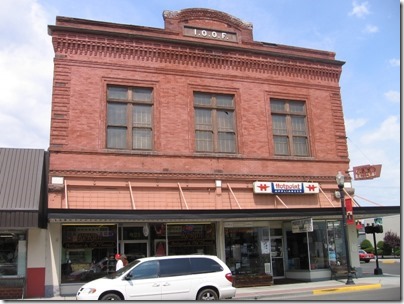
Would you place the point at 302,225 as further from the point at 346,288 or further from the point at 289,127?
the point at 289,127

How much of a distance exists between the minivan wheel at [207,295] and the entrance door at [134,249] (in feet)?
20.4

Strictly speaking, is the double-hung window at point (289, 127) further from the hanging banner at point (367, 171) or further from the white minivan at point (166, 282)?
the white minivan at point (166, 282)

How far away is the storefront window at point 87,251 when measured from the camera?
18.4 m

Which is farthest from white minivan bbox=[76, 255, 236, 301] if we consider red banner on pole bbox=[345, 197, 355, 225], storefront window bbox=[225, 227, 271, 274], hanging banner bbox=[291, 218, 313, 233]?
→ red banner on pole bbox=[345, 197, 355, 225]

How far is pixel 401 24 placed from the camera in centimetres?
1273

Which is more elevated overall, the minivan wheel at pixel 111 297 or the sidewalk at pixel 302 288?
the minivan wheel at pixel 111 297

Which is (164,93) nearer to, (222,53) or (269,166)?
(222,53)

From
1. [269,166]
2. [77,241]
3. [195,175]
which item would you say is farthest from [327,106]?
[77,241]

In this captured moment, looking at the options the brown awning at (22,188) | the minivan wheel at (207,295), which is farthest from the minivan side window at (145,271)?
A: the brown awning at (22,188)

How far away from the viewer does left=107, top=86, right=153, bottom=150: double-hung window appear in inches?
814

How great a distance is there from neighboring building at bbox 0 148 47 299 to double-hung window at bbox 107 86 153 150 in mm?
3689

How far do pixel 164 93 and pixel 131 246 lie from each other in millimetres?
7278

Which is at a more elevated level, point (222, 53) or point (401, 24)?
point (222, 53)

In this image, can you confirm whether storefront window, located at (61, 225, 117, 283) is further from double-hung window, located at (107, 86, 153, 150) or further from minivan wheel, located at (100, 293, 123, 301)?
minivan wheel, located at (100, 293, 123, 301)
